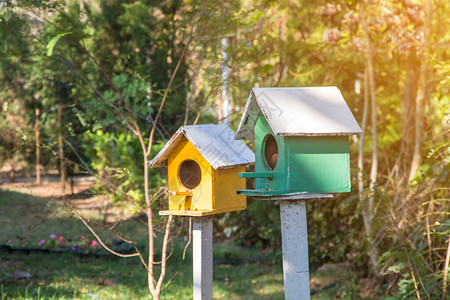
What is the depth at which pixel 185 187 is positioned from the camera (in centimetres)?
407

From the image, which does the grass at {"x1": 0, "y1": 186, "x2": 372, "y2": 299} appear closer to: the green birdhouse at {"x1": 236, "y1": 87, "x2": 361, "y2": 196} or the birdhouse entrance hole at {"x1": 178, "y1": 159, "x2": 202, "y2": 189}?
the birdhouse entrance hole at {"x1": 178, "y1": 159, "x2": 202, "y2": 189}

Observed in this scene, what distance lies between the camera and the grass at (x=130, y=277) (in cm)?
598

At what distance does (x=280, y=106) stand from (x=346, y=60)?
421 cm

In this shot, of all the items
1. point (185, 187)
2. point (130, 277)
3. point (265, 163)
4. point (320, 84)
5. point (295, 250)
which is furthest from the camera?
point (320, 84)

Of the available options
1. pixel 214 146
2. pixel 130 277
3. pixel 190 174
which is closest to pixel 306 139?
pixel 214 146

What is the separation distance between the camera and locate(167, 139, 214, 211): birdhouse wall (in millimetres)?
3885

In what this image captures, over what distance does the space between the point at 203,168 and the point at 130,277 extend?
362 cm

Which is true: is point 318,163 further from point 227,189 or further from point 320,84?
point 320,84

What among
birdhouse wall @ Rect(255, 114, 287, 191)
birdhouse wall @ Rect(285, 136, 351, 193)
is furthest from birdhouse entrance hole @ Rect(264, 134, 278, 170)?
birdhouse wall @ Rect(285, 136, 351, 193)

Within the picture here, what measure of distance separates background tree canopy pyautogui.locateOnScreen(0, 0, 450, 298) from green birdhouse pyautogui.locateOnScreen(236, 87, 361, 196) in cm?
97

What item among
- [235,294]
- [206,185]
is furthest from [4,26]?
[235,294]

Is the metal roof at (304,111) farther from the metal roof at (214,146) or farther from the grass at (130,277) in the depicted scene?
the grass at (130,277)

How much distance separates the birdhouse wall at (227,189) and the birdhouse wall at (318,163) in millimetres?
832

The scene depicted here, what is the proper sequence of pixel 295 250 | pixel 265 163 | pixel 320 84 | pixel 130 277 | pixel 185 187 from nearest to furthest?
1. pixel 295 250
2. pixel 265 163
3. pixel 185 187
4. pixel 130 277
5. pixel 320 84
